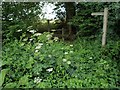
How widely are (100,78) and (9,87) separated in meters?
1.18

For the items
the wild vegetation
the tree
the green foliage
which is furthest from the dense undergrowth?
the tree

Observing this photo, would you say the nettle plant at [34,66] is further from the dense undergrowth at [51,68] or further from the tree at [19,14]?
the tree at [19,14]

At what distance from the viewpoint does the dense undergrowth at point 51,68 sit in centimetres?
277

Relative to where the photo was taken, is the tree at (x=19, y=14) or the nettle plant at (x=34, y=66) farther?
the tree at (x=19, y=14)

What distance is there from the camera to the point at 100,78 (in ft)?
9.73

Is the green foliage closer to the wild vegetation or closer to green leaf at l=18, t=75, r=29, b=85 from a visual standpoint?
the wild vegetation

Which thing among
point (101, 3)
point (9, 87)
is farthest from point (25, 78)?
point (101, 3)

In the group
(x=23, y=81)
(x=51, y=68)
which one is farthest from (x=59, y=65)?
(x=23, y=81)

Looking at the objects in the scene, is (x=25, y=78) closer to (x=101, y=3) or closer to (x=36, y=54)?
(x=36, y=54)

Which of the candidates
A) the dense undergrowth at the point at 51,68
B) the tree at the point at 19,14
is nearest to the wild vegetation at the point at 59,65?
the dense undergrowth at the point at 51,68

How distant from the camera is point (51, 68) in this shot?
9.52 feet

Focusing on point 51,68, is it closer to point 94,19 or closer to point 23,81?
point 23,81

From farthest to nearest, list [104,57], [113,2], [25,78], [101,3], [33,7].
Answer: [33,7] < [101,3] < [113,2] < [104,57] < [25,78]

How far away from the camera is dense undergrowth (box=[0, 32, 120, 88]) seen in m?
2.77
